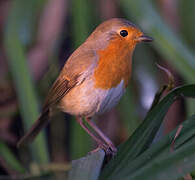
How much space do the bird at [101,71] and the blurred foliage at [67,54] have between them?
0.38m

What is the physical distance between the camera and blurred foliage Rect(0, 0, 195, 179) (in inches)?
53.6

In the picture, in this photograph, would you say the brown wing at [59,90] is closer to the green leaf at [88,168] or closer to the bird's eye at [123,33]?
the bird's eye at [123,33]

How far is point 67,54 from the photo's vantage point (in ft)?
11.3

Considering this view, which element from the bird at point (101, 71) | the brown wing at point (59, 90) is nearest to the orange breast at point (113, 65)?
the bird at point (101, 71)

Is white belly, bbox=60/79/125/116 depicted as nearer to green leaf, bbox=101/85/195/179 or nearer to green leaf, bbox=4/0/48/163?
green leaf, bbox=4/0/48/163

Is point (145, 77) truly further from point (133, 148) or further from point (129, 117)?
point (133, 148)

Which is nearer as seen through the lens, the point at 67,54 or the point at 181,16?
the point at 181,16

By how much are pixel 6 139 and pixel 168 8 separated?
1.76 meters

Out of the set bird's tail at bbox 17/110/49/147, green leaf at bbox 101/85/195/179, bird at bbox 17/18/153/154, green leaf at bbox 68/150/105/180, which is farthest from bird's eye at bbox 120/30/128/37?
green leaf at bbox 68/150/105/180

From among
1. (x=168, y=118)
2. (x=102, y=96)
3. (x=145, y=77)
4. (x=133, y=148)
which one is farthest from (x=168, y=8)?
(x=133, y=148)

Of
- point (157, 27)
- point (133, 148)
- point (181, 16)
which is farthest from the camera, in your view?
point (181, 16)

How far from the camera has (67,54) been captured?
346cm

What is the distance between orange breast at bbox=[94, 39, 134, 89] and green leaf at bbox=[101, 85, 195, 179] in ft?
2.26

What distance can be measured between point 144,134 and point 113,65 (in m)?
0.76
